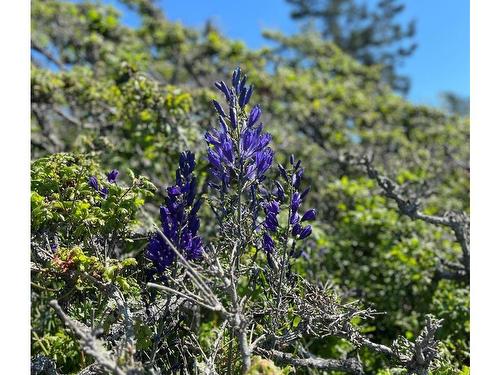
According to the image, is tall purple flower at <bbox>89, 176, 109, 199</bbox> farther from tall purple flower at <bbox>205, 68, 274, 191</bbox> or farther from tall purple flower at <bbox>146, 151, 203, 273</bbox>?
tall purple flower at <bbox>205, 68, 274, 191</bbox>

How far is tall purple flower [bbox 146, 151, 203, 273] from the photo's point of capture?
2137 mm

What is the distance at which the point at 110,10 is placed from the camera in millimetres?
8305

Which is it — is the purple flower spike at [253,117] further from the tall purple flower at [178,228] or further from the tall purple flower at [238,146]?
the tall purple flower at [178,228]

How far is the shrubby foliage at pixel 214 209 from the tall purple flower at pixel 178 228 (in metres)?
0.01

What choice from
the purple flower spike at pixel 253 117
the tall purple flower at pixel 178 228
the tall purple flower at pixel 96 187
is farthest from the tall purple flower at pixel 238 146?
the tall purple flower at pixel 96 187

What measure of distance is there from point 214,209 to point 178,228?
0.75 feet

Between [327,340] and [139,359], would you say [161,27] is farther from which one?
[139,359]

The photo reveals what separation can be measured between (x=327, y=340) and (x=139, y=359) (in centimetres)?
142

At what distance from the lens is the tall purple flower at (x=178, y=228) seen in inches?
84.1

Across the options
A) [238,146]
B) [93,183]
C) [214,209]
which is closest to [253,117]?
[238,146]

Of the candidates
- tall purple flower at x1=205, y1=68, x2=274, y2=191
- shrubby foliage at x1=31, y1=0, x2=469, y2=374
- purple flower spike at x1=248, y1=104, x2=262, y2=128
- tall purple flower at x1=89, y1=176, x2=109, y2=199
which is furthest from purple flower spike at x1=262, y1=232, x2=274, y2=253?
tall purple flower at x1=89, y1=176, x2=109, y2=199

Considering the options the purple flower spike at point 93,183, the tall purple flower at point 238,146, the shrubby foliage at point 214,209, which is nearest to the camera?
the tall purple flower at point 238,146
